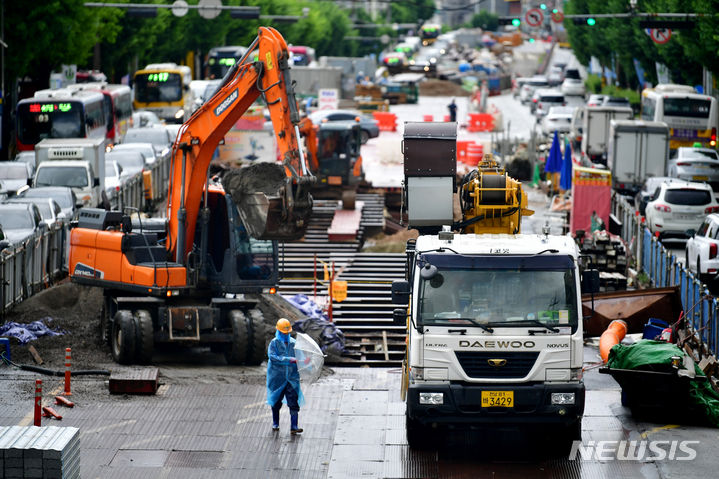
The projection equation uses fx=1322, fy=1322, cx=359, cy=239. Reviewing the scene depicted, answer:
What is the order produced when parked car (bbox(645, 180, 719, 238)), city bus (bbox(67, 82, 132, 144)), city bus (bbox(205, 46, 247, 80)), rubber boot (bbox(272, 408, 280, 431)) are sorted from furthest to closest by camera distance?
1. city bus (bbox(205, 46, 247, 80))
2. city bus (bbox(67, 82, 132, 144))
3. parked car (bbox(645, 180, 719, 238))
4. rubber boot (bbox(272, 408, 280, 431))

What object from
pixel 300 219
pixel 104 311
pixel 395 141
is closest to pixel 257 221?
pixel 300 219

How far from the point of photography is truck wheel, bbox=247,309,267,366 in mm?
21812

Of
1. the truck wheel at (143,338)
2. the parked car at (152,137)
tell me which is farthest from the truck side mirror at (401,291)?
the parked car at (152,137)

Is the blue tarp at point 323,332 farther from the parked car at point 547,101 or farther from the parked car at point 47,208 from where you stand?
the parked car at point 547,101

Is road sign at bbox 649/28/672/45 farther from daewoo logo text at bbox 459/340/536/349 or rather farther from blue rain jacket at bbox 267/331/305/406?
daewoo logo text at bbox 459/340/536/349

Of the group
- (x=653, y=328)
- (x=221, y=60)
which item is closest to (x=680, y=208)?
(x=653, y=328)

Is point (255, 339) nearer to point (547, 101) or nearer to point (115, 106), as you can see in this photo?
point (115, 106)

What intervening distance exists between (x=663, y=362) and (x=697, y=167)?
89.3 ft

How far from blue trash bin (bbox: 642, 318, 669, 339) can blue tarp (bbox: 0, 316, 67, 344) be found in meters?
10.0

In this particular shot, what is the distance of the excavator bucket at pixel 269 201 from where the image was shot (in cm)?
2052

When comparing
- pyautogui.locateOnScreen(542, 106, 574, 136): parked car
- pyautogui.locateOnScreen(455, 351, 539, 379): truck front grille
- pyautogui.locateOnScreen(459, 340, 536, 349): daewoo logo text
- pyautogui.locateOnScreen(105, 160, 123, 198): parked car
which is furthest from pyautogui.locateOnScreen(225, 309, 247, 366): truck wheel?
pyautogui.locateOnScreen(542, 106, 574, 136): parked car

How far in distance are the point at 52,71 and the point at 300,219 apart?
131ft

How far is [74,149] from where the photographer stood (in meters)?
37.9

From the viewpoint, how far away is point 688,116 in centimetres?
5378
